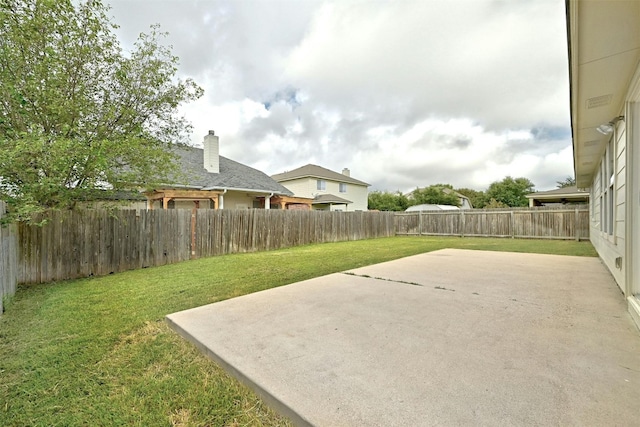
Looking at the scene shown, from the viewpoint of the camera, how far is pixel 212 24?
7.84 metres

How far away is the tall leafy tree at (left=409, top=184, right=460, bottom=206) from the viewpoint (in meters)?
37.5

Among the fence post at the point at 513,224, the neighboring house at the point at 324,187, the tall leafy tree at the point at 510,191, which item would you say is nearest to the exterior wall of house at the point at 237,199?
the neighboring house at the point at 324,187

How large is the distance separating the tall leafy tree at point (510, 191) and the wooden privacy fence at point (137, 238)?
35432 mm

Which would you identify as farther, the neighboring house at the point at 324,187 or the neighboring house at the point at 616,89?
the neighboring house at the point at 324,187

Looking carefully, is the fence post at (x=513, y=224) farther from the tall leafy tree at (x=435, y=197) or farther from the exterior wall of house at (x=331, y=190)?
the tall leafy tree at (x=435, y=197)

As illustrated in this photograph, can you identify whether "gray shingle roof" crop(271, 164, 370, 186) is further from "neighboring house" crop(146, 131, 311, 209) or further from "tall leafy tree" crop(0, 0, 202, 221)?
"tall leafy tree" crop(0, 0, 202, 221)

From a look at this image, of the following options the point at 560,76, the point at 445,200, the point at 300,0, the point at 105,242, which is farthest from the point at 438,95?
the point at 445,200

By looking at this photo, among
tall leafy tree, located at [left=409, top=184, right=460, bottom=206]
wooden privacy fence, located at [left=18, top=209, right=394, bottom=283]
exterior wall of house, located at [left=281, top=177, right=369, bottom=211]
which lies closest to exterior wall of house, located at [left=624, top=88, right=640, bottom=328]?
wooden privacy fence, located at [left=18, top=209, right=394, bottom=283]

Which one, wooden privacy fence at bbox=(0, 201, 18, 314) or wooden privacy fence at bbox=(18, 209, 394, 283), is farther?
wooden privacy fence at bbox=(18, 209, 394, 283)

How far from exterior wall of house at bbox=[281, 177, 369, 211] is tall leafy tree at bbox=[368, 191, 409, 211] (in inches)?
293

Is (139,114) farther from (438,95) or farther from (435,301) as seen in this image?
(438,95)

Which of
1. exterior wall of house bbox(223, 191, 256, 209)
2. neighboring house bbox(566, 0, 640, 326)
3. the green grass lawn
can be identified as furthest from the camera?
exterior wall of house bbox(223, 191, 256, 209)

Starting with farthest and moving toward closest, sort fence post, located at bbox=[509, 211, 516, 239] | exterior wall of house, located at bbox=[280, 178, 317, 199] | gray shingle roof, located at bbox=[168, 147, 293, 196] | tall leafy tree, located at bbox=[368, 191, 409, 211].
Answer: tall leafy tree, located at bbox=[368, 191, 409, 211] < exterior wall of house, located at bbox=[280, 178, 317, 199] < fence post, located at bbox=[509, 211, 516, 239] < gray shingle roof, located at bbox=[168, 147, 293, 196]

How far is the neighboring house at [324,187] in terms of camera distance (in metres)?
24.2
